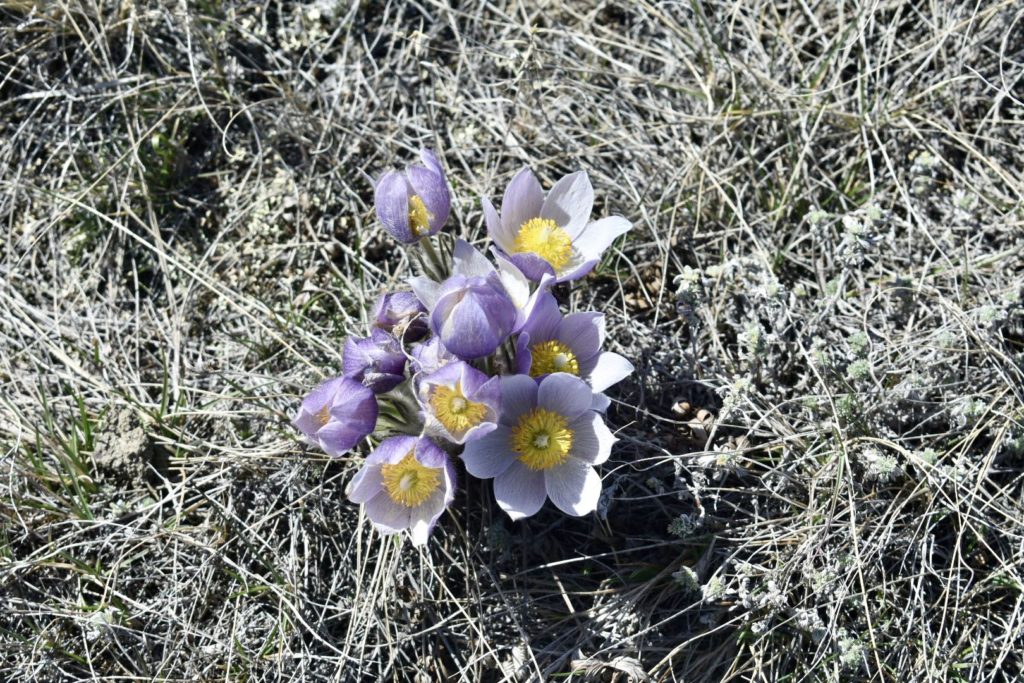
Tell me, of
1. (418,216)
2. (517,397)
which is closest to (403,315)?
(418,216)

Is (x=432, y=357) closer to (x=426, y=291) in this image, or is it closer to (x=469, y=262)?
(x=426, y=291)

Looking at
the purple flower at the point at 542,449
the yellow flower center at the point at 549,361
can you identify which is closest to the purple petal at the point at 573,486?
the purple flower at the point at 542,449

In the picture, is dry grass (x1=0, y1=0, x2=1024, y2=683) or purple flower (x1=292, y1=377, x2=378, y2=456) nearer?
purple flower (x1=292, y1=377, x2=378, y2=456)

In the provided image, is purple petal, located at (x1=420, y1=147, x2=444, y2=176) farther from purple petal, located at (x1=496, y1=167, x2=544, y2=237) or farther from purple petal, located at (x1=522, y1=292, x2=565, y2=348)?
purple petal, located at (x1=522, y1=292, x2=565, y2=348)

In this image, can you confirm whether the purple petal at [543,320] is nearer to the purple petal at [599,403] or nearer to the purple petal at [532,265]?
the purple petal at [532,265]

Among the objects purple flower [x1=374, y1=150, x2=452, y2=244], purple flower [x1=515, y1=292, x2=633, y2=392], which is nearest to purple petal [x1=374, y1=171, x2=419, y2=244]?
purple flower [x1=374, y1=150, x2=452, y2=244]

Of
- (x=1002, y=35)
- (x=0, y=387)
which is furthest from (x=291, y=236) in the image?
(x=1002, y=35)

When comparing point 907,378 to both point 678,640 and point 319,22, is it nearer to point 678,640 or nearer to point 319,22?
point 678,640

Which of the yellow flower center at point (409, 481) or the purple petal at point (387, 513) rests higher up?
the yellow flower center at point (409, 481)
